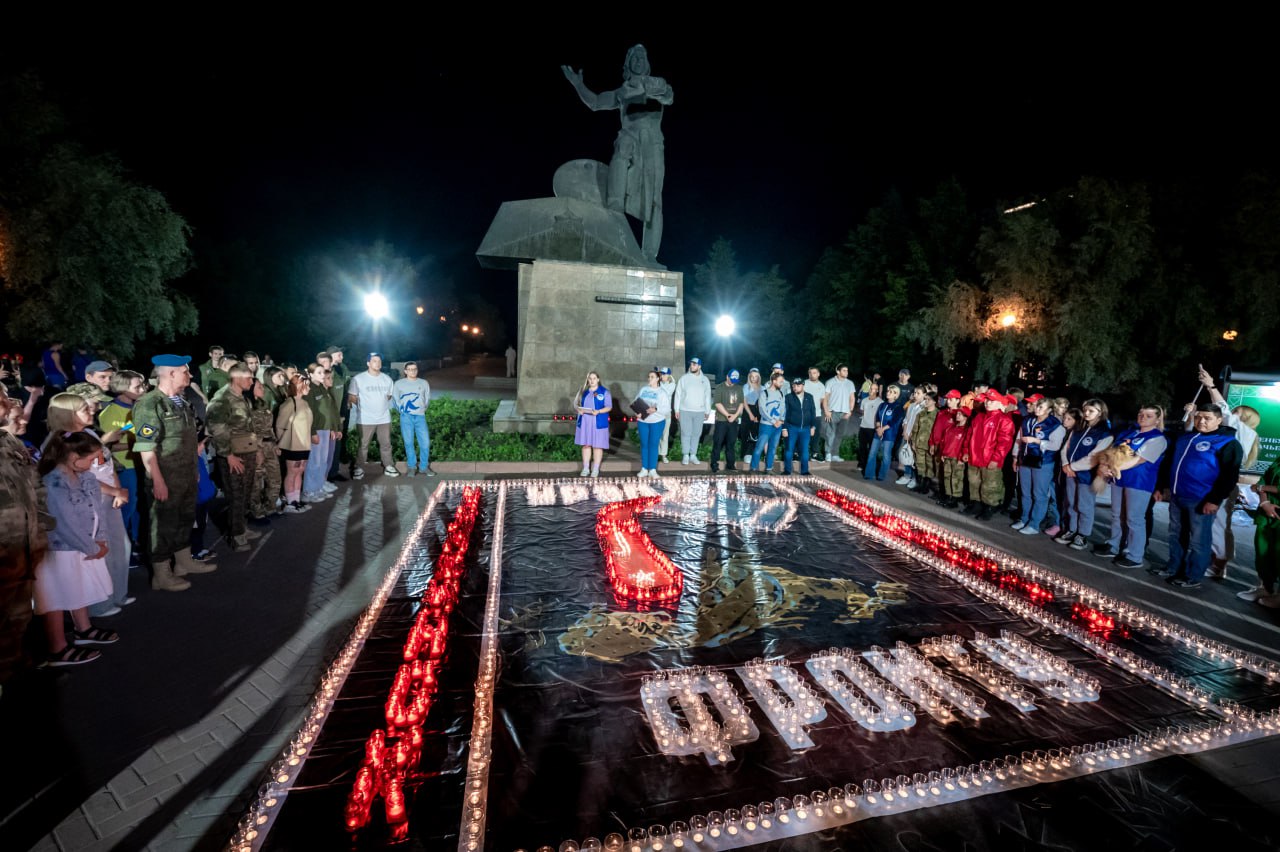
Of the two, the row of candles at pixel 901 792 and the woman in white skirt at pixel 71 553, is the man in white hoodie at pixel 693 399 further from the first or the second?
the woman in white skirt at pixel 71 553

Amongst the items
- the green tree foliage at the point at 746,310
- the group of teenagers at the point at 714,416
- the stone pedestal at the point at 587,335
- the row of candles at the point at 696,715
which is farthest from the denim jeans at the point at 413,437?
the green tree foliage at the point at 746,310

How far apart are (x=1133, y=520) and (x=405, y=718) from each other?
801 centimetres

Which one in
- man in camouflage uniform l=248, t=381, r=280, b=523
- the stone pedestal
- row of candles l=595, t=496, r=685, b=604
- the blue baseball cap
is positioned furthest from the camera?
the stone pedestal

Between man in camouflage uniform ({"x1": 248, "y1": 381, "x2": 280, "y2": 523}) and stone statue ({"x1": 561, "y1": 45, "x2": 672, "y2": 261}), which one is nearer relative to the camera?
man in camouflage uniform ({"x1": 248, "y1": 381, "x2": 280, "y2": 523})

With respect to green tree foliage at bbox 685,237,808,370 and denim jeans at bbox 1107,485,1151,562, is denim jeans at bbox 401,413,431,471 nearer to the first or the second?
denim jeans at bbox 1107,485,1151,562

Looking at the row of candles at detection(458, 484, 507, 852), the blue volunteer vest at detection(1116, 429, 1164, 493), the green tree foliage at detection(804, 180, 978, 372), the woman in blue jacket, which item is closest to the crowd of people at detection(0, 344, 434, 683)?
the row of candles at detection(458, 484, 507, 852)

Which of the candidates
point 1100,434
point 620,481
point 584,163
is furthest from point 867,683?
point 584,163

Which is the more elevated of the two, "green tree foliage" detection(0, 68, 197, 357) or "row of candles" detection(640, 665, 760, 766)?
"green tree foliage" detection(0, 68, 197, 357)

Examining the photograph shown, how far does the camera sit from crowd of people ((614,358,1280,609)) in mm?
6215

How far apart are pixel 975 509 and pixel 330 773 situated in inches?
353

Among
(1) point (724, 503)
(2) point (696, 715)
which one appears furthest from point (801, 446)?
(2) point (696, 715)

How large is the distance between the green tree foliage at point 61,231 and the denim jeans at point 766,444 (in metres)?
21.5

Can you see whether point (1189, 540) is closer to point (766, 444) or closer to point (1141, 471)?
point (1141, 471)

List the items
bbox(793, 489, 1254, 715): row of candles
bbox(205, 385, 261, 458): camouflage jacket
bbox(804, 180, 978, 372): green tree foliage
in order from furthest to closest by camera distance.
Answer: bbox(804, 180, 978, 372): green tree foliage → bbox(205, 385, 261, 458): camouflage jacket → bbox(793, 489, 1254, 715): row of candles
